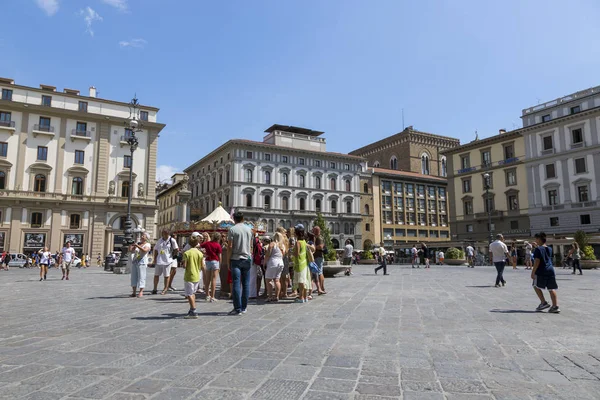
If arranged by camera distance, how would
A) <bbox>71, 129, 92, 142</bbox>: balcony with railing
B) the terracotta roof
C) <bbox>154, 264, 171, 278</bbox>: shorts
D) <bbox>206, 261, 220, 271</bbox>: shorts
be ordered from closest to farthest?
1. <bbox>206, 261, 220, 271</bbox>: shorts
2. <bbox>154, 264, 171, 278</bbox>: shorts
3. <bbox>71, 129, 92, 142</bbox>: balcony with railing
4. the terracotta roof

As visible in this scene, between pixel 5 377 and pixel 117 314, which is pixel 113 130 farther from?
pixel 5 377

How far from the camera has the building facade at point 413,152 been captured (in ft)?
234

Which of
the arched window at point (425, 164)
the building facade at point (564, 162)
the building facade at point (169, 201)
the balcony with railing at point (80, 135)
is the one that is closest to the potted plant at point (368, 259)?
the building facade at point (564, 162)

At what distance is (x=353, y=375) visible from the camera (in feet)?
11.6

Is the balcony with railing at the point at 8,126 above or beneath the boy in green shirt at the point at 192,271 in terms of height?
above

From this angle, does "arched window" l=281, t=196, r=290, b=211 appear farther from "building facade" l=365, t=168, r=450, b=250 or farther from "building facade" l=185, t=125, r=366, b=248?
"building facade" l=365, t=168, r=450, b=250

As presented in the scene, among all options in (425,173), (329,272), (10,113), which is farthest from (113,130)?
(425,173)

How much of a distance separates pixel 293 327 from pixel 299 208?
51617 millimetres

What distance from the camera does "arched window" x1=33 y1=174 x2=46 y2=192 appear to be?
36.7 meters

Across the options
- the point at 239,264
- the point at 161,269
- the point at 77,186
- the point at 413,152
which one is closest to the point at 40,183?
the point at 77,186

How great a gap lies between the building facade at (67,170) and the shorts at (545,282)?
37224mm

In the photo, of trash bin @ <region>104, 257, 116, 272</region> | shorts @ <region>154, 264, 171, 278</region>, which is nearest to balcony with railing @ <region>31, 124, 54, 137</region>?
trash bin @ <region>104, 257, 116, 272</region>

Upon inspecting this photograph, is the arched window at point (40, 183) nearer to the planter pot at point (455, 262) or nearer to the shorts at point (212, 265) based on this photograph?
the shorts at point (212, 265)

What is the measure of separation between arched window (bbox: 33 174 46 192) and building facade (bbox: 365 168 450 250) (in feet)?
137
